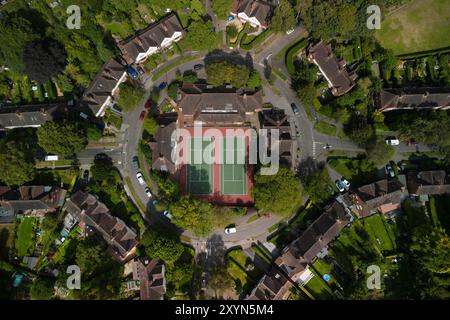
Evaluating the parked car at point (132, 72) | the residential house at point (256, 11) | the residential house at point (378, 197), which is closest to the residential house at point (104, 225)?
the parked car at point (132, 72)

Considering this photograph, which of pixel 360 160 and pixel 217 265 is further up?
pixel 360 160

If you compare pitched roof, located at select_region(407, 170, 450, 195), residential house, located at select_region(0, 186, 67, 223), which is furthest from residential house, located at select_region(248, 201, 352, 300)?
residential house, located at select_region(0, 186, 67, 223)

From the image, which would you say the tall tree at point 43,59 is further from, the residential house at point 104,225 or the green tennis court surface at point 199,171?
the green tennis court surface at point 199,171

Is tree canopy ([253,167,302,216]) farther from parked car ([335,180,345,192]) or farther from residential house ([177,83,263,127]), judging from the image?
residential house ([177,83,263,127])

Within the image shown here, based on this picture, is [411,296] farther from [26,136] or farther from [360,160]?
[26,136]

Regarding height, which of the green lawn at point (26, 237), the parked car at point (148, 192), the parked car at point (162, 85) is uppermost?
the parked car at point (162, 85)

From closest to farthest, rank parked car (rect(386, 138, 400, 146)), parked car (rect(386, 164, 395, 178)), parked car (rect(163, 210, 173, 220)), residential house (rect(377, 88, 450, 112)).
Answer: parked car (rect(163, 210, 173, 220)), residential house (rect(377, 88, 450, 112)), parked car (rect(386, 164, 395, 178)), parked car (rect(386, 138, 400, 146))

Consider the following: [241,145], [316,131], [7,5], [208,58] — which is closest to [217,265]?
[241,145]
